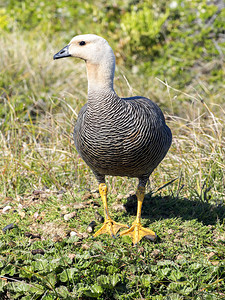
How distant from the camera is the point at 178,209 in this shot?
13.9ft

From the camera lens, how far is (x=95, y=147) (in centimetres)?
332

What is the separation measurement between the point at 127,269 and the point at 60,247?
0.63m

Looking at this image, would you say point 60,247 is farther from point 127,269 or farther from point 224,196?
point 224,196

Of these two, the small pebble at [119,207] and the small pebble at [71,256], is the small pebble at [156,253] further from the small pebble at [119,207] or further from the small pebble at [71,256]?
the small pebble at [119,207]

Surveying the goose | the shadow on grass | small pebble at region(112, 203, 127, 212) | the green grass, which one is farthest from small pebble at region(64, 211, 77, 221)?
the goose

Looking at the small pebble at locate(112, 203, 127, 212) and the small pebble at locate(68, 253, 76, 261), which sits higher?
the small pebble at locate(112, 203, 127, 212)

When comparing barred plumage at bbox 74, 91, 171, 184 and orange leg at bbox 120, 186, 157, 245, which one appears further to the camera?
orange leg at bbox 120, 186, 157, 245

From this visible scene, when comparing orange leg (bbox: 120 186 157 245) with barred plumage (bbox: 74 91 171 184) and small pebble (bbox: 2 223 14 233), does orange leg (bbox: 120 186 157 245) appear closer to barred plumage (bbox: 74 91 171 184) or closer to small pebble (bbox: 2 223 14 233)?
barred plumage (bbox: 74 91 171 184)

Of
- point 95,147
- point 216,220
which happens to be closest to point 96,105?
point 95,147

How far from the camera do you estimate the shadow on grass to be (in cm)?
412

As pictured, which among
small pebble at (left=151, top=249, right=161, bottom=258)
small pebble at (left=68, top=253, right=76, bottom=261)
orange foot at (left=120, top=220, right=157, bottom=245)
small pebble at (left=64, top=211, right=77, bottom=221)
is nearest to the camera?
small pebble at (left=68, top=253, right=76, bottom=261)

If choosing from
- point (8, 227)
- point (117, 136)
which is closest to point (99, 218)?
point (8, 227)

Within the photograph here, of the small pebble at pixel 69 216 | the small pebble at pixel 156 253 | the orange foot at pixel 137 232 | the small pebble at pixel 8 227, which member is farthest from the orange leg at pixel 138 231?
the small pebble at pixel 8 227

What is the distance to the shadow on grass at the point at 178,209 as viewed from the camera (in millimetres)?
4125
